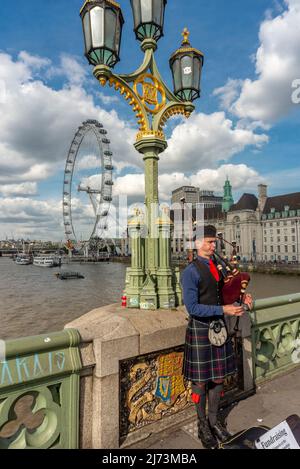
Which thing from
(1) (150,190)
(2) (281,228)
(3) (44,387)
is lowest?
(3) (44,387)

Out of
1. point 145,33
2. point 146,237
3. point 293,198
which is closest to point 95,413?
point 146,237

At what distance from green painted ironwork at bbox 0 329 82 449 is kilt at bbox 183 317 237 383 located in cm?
117

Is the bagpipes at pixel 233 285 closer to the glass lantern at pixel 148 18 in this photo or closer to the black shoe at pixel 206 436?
the black shoe at pixel 206 436

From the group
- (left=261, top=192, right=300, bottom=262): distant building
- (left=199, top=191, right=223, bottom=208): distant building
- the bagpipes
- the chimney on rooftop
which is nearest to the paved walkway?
the bagpipes

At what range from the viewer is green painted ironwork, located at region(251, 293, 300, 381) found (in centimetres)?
463

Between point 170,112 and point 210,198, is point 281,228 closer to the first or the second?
point 210,198

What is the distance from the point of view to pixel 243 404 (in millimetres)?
4027

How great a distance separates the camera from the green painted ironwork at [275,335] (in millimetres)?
4629

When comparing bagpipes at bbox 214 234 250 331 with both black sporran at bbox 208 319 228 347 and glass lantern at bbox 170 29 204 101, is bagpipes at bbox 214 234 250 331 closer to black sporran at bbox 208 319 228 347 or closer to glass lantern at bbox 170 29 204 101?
black sporran at bbox 208 319 228 347

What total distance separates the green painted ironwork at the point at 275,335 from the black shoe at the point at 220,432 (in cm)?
150

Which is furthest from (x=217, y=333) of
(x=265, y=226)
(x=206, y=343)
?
(x=265, y=226)

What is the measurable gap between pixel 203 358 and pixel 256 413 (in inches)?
53.2

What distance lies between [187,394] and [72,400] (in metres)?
1.59

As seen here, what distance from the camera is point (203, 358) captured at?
3201mm
